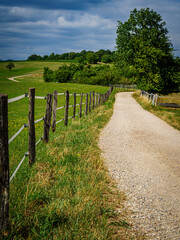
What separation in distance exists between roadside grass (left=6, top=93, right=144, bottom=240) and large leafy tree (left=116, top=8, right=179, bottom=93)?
78.9 ft

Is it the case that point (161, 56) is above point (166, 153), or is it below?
above

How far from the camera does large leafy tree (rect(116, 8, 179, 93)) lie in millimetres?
26125

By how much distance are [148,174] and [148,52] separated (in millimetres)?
24785

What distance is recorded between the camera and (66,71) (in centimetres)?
9219

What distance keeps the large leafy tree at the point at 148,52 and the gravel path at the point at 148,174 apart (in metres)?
19.6

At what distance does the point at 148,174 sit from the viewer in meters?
4.69

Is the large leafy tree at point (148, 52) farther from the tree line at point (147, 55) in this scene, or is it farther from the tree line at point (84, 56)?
the tree line at point (84, 56)

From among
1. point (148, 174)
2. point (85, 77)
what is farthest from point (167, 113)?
point (85, 77)

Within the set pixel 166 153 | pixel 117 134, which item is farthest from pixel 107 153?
pixel 117 134

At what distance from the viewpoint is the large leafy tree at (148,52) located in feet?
85.7

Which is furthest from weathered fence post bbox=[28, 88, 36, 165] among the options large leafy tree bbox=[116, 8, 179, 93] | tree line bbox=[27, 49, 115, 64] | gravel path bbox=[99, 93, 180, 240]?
tree line bbox=[27, 49, 115, 64]

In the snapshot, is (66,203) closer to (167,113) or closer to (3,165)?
(3,165)

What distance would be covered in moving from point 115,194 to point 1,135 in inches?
97.5

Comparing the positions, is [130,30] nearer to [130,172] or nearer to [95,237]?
[130,172]
